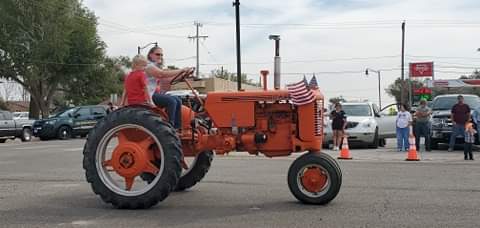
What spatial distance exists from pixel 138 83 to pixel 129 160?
1.00 m

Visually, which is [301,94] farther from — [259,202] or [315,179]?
[259,202]

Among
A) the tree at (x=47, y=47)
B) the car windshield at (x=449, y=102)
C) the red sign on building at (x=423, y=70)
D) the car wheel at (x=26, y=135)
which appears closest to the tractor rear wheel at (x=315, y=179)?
the car windshield at (x=449, y=102)

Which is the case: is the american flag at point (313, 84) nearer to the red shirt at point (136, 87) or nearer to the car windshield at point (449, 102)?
the red shirt at point (136, 87)

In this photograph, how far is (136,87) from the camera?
8.57 meters

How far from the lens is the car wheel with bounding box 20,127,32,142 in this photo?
33.6 metres

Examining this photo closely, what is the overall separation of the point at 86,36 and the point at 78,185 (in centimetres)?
4536

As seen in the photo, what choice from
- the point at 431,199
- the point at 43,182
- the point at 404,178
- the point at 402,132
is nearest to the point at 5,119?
the point at 402,132

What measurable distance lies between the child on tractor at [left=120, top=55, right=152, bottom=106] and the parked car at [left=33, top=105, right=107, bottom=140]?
25.7 meters

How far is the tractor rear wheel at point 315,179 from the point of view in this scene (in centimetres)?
830

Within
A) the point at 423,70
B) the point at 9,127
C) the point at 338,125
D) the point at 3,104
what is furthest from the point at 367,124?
the point at 3,104

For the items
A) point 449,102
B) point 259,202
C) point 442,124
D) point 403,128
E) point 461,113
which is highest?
point 449,102

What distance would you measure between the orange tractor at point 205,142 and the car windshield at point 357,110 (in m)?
14.4

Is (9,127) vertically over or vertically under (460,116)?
under

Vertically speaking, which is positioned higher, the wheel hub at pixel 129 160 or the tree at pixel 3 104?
the tree at pixel 3 104
